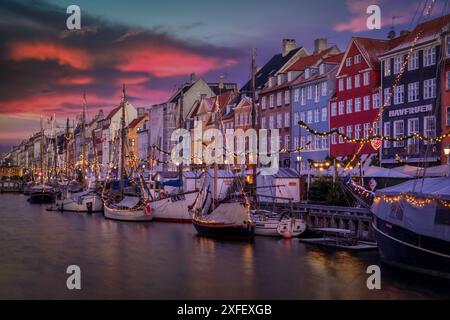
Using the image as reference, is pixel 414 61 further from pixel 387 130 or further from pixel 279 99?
pixel 279 99

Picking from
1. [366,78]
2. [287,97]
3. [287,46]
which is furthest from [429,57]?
[287,46]

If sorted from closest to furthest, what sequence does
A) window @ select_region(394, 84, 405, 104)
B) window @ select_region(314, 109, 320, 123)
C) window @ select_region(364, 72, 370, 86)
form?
window @ select_region(394, 84, 405, 104), window @ select_region(364, 72, 370, 86), window @ select_region(314, 109, 320, 123)

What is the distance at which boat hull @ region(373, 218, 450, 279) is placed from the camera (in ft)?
92.6

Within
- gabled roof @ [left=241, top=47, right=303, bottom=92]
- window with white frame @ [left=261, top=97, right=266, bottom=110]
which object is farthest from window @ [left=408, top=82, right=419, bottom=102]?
window with white frame @ [left=261, top=97, right=266, bottom=110]

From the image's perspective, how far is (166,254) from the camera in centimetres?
3894

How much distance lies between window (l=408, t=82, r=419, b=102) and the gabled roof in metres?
27.9

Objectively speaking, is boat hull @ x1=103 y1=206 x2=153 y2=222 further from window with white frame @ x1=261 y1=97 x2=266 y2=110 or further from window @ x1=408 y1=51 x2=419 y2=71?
window with white frame @ x1=261 y1=97 x2=266 y2=110

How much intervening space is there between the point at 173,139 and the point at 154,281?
3176 inches

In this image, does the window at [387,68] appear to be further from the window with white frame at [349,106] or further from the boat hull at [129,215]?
the boat hull at [129,215]

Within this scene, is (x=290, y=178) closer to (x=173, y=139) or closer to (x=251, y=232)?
(x=251, y=232)

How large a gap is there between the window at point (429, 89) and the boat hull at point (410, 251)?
25.7 meters

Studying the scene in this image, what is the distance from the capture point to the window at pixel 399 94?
5983 centimetres

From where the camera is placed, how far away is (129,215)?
6216cm

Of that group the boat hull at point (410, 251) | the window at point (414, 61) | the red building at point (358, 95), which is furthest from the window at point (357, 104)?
the boat hull at point (410, 251)
